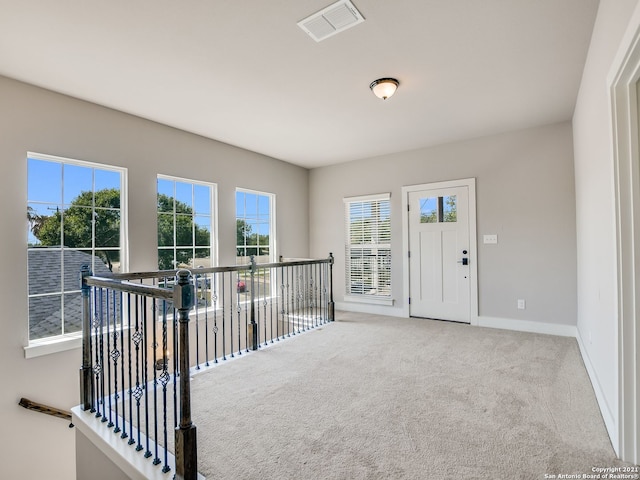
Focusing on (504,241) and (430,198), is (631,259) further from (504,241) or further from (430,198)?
(430,198)

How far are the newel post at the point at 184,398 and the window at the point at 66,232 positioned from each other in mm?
2401

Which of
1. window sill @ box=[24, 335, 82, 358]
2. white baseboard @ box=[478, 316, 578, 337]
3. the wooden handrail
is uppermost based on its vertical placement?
window sill @ box=[24, 335, 82, 358]

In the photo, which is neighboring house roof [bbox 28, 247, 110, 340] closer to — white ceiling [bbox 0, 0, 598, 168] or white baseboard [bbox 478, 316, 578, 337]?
white ceiling [bbox 0, 0, 598, 168]

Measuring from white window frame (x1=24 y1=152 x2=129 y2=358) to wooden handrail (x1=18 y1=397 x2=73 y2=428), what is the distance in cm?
38

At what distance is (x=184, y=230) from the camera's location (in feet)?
14.2

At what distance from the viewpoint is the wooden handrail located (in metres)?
2.82

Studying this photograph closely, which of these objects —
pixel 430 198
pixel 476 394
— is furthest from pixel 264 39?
pixel 430 198

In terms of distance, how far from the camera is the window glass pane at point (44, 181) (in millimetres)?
3076

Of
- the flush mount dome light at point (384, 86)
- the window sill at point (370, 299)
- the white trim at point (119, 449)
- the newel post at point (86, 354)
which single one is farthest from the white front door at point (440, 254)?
the newel post at point (86, 354)

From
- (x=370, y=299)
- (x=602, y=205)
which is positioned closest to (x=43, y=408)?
(x=370, y=299)

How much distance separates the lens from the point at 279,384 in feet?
8.97

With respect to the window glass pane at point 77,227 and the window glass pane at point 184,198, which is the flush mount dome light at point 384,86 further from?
the window glass pane at point 77,227

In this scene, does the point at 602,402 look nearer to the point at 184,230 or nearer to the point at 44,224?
the point at 184,230

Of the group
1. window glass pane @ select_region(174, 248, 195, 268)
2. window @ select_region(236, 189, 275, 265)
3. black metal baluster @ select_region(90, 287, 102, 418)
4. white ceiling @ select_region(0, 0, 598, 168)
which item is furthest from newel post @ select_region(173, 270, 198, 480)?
window @ select_region(236, 189, 275, 265)
